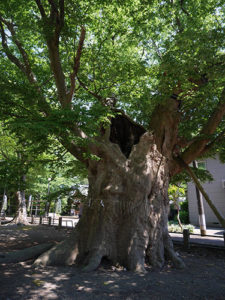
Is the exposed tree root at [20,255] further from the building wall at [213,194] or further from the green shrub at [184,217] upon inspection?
the green shrub at [184,217]

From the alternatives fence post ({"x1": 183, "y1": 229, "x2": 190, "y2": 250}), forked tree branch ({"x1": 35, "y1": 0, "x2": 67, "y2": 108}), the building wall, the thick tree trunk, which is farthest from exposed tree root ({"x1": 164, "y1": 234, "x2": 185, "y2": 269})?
the building wall

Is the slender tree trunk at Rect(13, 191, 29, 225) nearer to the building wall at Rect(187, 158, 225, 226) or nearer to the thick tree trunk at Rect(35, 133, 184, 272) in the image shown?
the thick tree trunk at Rect(35, 133, 184, 272)

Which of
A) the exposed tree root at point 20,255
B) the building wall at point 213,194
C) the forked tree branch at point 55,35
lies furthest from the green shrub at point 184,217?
the forked tree branch at point 55,35

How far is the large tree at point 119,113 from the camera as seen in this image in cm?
638

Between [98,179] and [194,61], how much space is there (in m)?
5.13

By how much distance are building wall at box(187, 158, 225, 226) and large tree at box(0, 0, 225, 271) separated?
14870 mm

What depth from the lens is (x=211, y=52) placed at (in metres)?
6.67

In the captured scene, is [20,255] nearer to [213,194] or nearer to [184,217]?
[213,194]

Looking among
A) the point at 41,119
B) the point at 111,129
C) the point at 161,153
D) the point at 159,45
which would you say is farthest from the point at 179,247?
the point at 159,45

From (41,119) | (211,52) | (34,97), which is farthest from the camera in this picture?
(211,52)

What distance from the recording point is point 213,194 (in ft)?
75.6

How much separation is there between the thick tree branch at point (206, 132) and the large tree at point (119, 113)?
1.3 inches

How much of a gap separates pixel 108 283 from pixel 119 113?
5.25 metres

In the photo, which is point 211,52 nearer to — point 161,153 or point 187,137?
point 161,153
